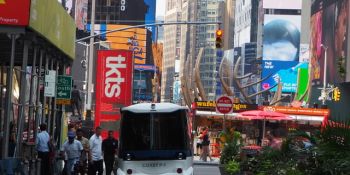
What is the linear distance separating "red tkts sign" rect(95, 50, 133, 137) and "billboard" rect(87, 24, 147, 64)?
107m

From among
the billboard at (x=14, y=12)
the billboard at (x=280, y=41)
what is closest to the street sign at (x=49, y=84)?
the billboard at (x=14, y=12)

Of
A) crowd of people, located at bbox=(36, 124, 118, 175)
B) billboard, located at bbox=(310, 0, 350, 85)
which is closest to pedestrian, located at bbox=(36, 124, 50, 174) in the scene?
crowd of people, located at bbox=(36, 124, 118, 175)

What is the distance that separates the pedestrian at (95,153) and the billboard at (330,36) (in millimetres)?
59037

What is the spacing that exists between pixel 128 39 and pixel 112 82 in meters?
118

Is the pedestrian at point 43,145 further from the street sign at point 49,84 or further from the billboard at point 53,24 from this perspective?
the billboard at point 53,24

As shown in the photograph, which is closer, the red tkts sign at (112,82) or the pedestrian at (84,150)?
the pedestrian at (84,150)

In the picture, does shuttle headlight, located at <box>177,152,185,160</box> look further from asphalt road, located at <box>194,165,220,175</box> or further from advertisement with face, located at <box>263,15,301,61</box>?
advertisement with face, located at <box>263,15,301,61</box>

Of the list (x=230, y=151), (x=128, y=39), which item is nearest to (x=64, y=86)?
(x=230, y=151)

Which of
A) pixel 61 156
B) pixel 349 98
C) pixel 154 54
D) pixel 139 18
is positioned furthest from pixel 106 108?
pixel 154 54

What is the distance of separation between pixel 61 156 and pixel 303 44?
4991 inches

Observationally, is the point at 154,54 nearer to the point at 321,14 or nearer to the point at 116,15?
the point at 116,15

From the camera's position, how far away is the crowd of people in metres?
22.0

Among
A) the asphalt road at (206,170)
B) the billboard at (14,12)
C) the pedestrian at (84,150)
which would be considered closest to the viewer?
the billboard at (14,12)

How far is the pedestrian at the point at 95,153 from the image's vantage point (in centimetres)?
2334
